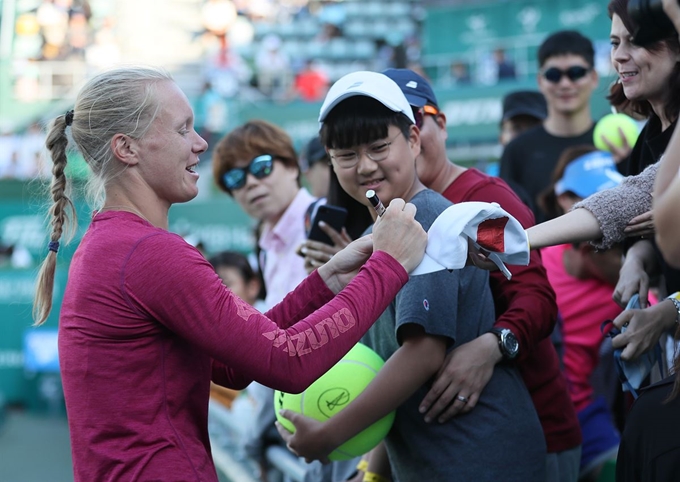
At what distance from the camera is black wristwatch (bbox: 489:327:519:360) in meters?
2.60

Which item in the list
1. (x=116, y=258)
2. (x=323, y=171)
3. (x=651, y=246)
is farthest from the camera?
(x=323, y=171)

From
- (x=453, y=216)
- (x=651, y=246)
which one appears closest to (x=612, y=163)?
(x=651, y=246)

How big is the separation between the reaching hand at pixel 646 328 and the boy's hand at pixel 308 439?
0.92 meters

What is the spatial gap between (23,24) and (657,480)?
21.8 m

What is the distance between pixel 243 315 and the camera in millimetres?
2174

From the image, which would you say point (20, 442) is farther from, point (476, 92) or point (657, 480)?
point (657, 480)

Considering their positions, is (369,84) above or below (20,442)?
above

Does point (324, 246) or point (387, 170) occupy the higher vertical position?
point (387, 170)

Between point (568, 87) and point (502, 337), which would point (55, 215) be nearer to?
point (502, 337)

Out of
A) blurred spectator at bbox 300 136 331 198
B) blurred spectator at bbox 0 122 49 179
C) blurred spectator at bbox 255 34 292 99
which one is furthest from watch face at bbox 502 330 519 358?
blurred spectator at bbox 255 34 292 99

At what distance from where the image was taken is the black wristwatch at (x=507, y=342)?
102 inches

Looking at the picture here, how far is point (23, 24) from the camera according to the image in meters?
21.3

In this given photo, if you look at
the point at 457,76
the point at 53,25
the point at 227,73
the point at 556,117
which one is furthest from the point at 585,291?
the point at 53,25

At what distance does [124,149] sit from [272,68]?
17.3 m
